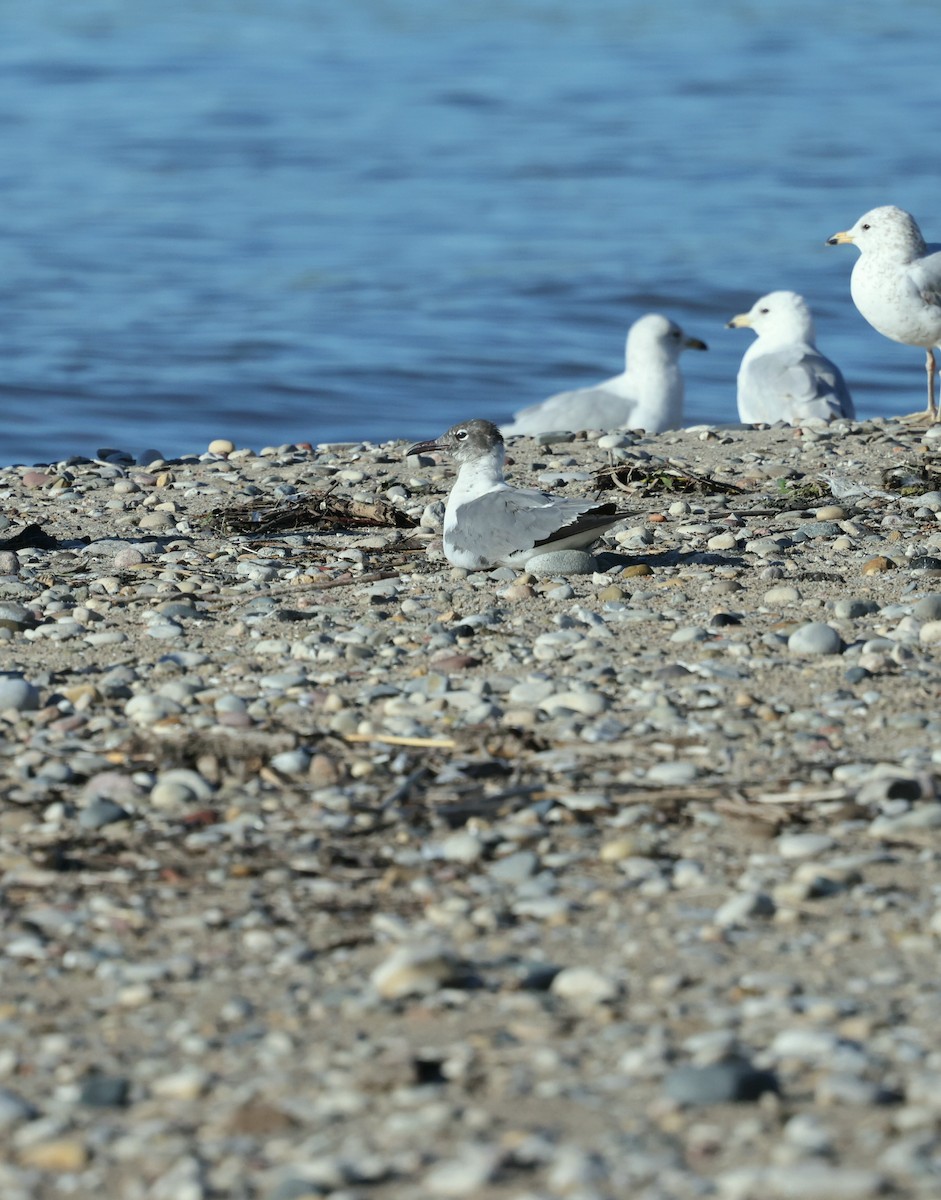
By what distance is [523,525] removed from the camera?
19.7ft

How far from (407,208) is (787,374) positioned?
397 inches

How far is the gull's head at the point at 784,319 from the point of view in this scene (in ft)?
38.6

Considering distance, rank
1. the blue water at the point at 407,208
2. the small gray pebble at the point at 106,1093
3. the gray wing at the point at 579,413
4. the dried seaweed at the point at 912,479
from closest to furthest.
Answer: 1. the small gray pebble at the point at 106,1093
2. the dried seaweed at the point at 912,479
3. the gray wing at the point at 579,413
4. the blue water at the point at 407,208

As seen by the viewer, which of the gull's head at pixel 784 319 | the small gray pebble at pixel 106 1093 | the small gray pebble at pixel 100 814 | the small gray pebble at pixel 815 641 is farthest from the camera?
the gull's head at pixel 784 319

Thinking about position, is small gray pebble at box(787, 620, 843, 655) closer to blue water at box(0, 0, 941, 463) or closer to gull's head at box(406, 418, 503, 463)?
gull's head at box(406, 418, 503, 463)

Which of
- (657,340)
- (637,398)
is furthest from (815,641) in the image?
(657,340)

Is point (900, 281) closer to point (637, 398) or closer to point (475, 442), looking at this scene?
point (637, 398)

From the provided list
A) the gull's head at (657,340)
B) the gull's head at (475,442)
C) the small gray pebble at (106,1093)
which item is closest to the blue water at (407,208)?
the gull's head at (657,340)

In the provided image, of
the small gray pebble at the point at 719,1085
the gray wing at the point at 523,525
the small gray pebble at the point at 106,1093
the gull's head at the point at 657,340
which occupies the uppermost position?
the gull's head at the point at 657,340

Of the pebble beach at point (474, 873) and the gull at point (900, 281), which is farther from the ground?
the gull at point (900, 281)

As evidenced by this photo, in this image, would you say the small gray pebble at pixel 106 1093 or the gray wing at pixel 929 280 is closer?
the small gray pebble at pixel 106 1093

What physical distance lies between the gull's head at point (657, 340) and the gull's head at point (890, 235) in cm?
260

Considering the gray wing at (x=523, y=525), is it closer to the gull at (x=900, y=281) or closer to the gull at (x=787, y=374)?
the gull at (x=900, y=281)

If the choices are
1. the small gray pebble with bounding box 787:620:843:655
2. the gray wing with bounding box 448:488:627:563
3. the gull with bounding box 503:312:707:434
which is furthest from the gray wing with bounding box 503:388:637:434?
the small gray pebble with bounding box 787:620:843:655
